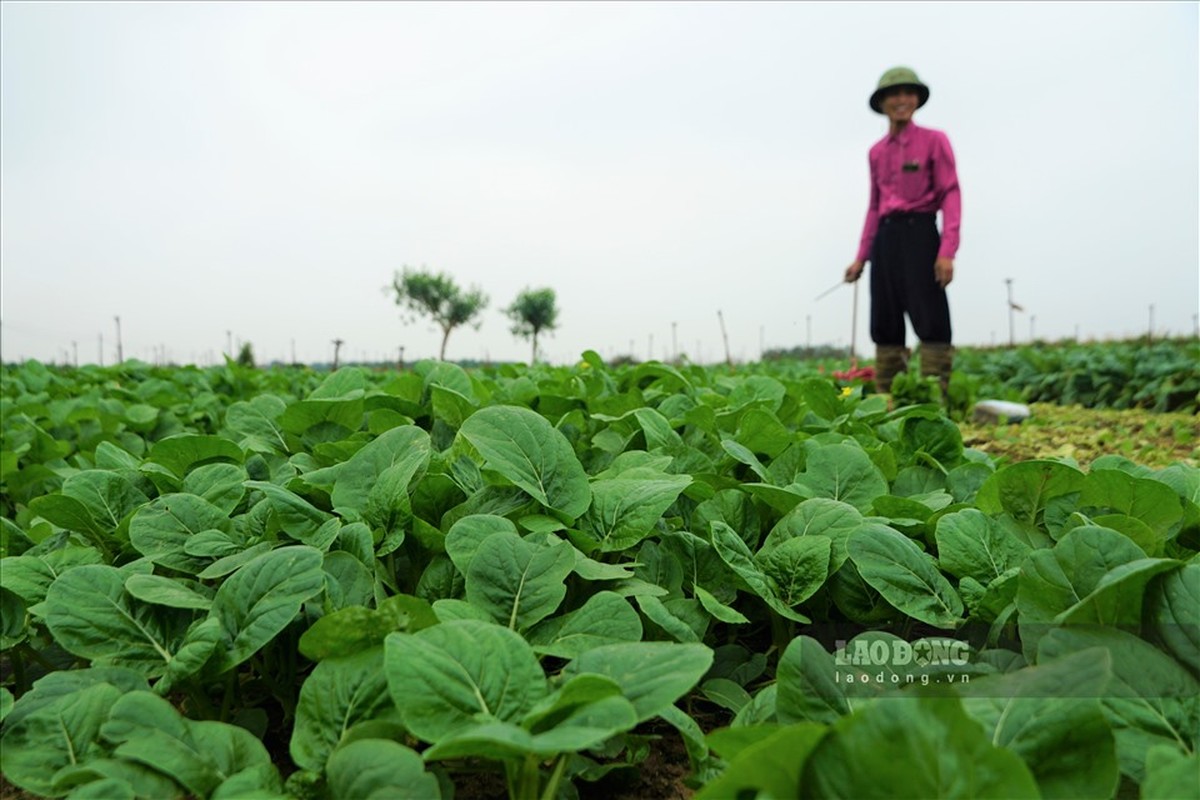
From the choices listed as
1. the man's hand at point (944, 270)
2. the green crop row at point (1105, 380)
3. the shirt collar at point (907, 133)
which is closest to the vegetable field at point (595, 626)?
the man's hand at point (944, 270)

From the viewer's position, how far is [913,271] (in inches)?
280

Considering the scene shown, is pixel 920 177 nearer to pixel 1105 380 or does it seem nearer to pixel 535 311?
pixel 1105 380

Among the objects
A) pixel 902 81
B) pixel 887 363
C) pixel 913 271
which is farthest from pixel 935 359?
pixel 902 81

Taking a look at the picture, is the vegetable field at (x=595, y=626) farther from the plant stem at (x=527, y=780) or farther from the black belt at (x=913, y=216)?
the black belt at (x=913, y=216)

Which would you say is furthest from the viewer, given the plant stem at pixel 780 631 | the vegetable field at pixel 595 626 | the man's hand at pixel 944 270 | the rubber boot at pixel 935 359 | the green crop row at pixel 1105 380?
the green crop row at pixel 1105 380

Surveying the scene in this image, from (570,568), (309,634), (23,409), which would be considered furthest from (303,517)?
(23,409)

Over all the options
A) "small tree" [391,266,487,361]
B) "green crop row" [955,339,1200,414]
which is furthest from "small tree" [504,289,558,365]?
"green crop row" [955,339,1200,414]

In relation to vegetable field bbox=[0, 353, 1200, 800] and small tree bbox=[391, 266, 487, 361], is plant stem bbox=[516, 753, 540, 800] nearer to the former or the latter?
vegetable field bbox=[0, 353, 1200, 800]

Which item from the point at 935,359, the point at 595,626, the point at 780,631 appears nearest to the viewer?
the point at 595,626

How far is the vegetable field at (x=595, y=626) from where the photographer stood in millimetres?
723

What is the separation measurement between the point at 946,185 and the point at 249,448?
264 inches

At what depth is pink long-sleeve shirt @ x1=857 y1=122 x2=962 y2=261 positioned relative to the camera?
6848mm

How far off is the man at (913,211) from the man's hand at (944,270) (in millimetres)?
11

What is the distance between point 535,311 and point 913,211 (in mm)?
51437
